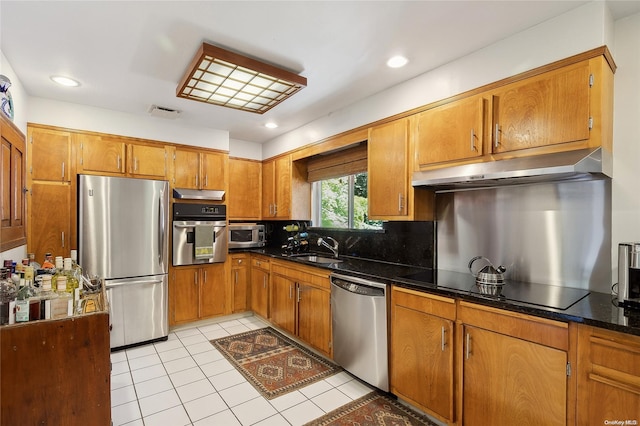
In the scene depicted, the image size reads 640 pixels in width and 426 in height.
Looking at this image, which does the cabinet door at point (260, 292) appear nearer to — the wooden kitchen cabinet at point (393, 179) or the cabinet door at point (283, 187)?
the cabinet door at point (283, 187)

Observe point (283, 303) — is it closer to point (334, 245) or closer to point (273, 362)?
point (273, 362)

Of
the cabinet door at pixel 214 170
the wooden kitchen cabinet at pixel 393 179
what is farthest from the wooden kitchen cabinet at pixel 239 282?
the wooden kitchen cabinet at pixel 393 179

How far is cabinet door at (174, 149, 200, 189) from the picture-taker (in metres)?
3.65

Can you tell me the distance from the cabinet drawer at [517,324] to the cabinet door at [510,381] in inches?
1.2

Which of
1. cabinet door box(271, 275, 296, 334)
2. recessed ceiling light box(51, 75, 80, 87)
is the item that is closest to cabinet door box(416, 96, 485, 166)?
cabinet door box(271, 275, 296, 334)

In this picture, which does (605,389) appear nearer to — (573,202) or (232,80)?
(573,202)

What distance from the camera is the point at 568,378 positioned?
1.39 m

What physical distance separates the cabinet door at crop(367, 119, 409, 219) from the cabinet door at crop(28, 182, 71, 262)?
297 cm

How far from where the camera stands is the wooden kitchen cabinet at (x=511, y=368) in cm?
142

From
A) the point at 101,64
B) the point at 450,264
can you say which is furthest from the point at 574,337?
the point at 101,64

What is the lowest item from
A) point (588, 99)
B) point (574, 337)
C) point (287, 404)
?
point (287, 404)

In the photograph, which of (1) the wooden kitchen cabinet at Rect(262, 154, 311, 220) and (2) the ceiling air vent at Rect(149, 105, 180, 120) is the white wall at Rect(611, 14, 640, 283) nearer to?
(1) the wooden kitchen cabinet at Rect(262, 154, 311, 220)

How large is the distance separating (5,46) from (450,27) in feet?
→ 9.46

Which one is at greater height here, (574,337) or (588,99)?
(588,99)
